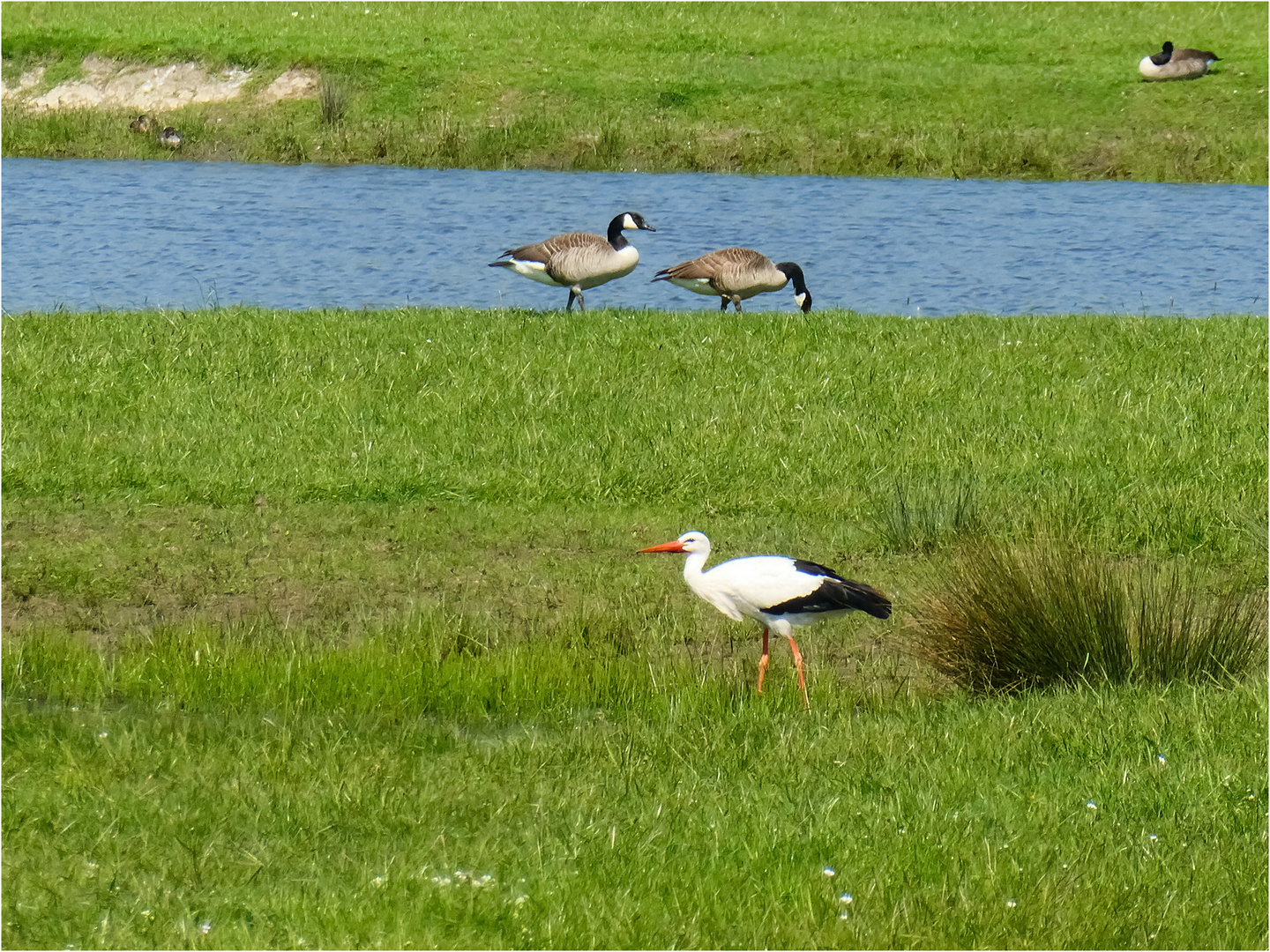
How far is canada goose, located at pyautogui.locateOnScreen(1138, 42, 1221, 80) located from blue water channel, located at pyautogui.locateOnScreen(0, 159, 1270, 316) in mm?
5074

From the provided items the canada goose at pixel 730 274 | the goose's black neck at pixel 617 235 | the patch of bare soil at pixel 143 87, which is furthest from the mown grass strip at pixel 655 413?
the patch of bare soil at pixel 143 87

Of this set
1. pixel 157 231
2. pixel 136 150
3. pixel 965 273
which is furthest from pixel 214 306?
pixel 136 150

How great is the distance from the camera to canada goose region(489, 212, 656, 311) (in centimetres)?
1911

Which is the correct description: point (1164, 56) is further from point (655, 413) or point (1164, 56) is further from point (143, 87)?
point (655, 413)

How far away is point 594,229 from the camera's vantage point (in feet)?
88.8

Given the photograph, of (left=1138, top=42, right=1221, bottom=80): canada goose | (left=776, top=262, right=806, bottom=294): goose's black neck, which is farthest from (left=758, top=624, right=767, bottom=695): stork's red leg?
(left=1138, top=42, right=1221, bottom=80): canada goose

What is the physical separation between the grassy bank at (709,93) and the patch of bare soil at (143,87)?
0.35 m

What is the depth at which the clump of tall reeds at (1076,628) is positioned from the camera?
8297 mm

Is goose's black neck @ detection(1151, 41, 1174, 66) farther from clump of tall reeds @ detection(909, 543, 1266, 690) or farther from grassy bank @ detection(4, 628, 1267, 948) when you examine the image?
grassy bank @ detection(4, 628, 1267, 948)

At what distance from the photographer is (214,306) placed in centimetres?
1820

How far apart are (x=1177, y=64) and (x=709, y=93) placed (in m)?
9.93

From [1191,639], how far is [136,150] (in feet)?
102

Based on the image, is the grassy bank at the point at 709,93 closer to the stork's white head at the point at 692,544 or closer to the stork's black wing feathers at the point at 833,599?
the stork's white head at the point at 692,544

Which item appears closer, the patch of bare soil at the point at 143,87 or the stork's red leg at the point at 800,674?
the stork's red leg at the point at 800,674
